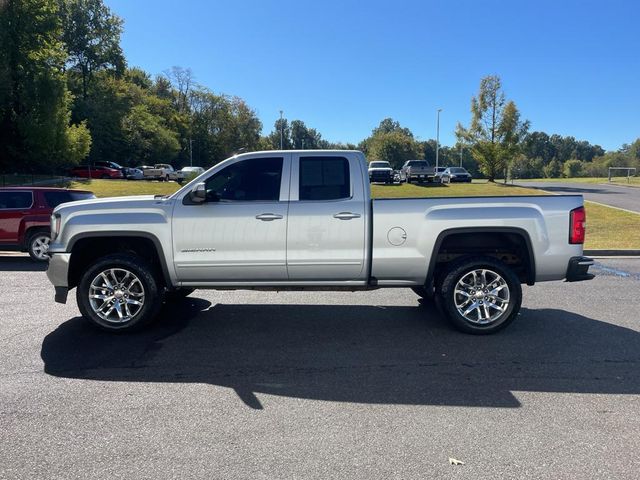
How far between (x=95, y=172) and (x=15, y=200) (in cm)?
3837

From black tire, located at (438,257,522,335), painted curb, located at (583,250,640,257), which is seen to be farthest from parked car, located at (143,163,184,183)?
black tire, located at (438,257,522,335)

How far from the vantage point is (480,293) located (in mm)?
5348

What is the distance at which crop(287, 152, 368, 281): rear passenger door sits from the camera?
5254 millimetres

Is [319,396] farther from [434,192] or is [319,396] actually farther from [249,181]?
[434,192]

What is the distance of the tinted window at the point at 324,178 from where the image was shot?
17.6 ft

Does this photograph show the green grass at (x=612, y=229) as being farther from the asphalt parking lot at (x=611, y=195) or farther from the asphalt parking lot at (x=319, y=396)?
the asphalt parking lot at (x=319, y=396)

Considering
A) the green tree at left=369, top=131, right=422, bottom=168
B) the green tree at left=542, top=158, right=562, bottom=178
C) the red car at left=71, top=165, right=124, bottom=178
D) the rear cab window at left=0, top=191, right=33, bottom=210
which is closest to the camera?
the rear cab window at left=0, top=191, right=33, bottom=210

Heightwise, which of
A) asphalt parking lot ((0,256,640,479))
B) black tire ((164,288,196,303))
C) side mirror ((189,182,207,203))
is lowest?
asphalt parking lot ((0,256,640,479))

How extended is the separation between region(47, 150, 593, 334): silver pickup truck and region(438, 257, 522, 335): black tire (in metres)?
0.01

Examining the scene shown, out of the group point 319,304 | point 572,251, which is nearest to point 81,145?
point 319,304

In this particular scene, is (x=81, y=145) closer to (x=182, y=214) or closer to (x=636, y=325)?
(x=182, y=214)

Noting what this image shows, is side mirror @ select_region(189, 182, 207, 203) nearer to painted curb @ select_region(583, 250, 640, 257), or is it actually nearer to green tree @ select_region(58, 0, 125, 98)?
painted curb @ select_region(583, 250, 640, 257)

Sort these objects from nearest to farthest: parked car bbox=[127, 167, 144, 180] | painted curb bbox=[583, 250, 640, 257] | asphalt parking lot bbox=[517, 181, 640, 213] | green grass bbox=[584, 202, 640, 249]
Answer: painted curb bbox=[583, 250, 640, 257] < green grass bbox=[584, 202, 640, 249] < asphalt parking lot bbox=[517, 181, 640, 213] < parked car bbox=[127, 167, 144, 180]

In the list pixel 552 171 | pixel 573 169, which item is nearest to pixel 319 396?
pixel 573 169
